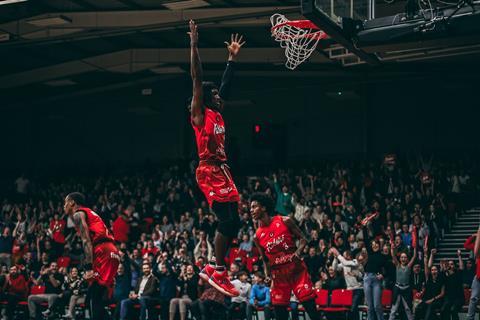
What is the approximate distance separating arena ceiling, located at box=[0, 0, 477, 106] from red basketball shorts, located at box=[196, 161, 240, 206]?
15192mm

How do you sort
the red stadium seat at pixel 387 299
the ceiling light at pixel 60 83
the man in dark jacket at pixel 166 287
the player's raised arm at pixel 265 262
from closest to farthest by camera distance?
the player's raised arm at pixel 265 262
the red stadium seat at pixel 387 299
the man in dark jacket at pixel 166 287
the ceiling light at pixel 60 83

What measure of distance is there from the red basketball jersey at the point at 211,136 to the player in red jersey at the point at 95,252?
7.72 ft

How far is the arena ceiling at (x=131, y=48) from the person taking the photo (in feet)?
91.3

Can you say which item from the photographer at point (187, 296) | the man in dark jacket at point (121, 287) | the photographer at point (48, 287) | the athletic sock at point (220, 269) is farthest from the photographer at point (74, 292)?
the athletic sock at point (220, 269)

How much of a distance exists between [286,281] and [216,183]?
2.66 metres

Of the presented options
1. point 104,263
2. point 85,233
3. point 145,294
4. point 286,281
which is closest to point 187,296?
point 145,294

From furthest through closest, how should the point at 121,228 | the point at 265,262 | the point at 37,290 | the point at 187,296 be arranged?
the point at 121,228
the point at 37,290
the point at 187,296
the point at 265,262

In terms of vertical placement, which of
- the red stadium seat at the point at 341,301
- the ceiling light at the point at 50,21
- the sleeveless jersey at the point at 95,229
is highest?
the ceiling light at the point at 50,21

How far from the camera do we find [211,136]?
1153 centimetres

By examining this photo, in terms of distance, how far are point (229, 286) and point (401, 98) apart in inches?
995

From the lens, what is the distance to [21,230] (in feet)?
102

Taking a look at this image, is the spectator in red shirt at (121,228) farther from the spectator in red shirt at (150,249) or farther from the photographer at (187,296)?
the photographer at (187,296)

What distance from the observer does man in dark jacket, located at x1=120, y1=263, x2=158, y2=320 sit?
23906 mm

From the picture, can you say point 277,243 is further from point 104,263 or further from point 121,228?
point 121,228
